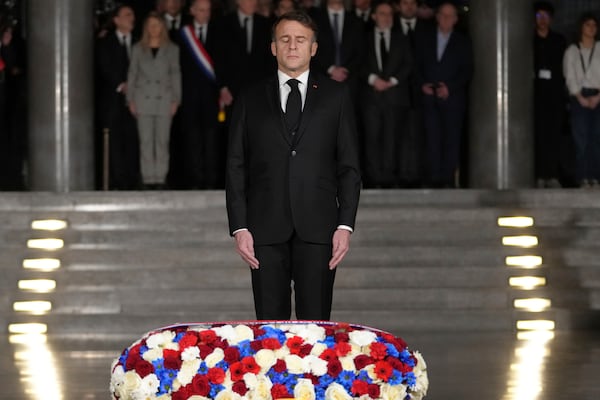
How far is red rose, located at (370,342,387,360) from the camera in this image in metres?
4.96

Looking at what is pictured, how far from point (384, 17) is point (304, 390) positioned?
373 inches

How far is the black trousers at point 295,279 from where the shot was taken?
5.67m

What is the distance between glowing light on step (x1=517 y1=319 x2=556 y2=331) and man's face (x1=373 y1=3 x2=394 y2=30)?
4.17 meters

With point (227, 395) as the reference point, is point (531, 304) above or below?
below

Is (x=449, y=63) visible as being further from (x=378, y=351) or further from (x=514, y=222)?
(x=378, y=351)

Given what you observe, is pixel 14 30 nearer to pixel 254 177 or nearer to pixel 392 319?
pixel 392 319

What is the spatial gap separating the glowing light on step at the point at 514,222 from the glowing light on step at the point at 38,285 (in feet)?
13.1

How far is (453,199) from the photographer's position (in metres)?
13.1

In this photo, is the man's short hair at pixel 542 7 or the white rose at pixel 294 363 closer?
the white rose at pixel 294 363

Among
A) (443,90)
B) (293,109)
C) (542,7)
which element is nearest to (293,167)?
(293,109)

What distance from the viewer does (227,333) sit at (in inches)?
198

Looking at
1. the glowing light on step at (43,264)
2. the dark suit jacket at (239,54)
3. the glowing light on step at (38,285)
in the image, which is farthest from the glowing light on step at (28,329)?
the dark suit jacket at (239,54)

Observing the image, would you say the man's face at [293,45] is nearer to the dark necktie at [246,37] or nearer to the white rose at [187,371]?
the white rose at [187,371]

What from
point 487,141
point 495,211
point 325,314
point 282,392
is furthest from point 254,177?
point 487,141
